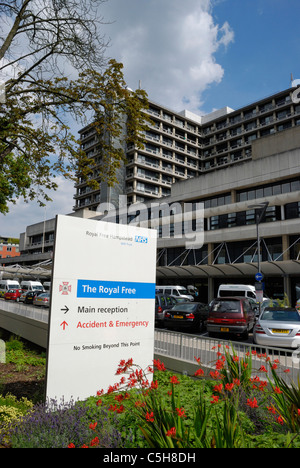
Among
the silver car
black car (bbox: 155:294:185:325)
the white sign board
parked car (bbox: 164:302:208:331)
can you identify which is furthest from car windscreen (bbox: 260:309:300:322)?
black car (bbox: 155:294:185:325)

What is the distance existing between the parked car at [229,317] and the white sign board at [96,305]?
24.3 ft

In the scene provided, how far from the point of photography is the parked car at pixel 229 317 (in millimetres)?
12914

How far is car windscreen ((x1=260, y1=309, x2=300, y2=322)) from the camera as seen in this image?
36.0 ft

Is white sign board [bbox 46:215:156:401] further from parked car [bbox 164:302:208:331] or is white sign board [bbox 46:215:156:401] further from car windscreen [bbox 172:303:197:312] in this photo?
car windscreen [bbox 172:303:197:312]

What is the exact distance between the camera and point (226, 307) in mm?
13359

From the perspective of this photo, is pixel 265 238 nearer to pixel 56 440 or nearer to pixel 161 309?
pixel 161 309

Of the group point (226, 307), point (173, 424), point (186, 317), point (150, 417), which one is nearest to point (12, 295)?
point (186, 317)

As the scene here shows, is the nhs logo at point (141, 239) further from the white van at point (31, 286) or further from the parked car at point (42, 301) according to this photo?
the white van at point (31, 286)

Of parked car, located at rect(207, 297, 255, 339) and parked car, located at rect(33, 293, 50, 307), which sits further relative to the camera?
parked car, located at rect(33, 293, 50, 307)

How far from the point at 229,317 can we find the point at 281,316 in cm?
236

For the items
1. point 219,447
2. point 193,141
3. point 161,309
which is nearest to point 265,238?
point 161,309

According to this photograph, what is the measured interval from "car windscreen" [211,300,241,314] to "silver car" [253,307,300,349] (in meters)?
2.02

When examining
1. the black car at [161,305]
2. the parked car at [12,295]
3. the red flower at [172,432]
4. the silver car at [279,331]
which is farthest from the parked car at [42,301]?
the red flower at [172,432]

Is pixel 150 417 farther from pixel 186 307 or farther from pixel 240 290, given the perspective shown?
pixel 240 290
